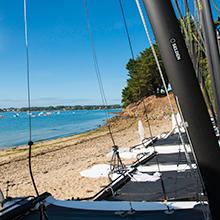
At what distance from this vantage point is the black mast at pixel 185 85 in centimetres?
105

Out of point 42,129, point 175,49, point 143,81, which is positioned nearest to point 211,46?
point 175,49

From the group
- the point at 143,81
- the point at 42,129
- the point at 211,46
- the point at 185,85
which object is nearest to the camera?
the point at 185,85

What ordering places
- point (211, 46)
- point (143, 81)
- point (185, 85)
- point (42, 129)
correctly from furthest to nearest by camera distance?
point (42, 129), point (143, 81), point (211, 46), point (185, 85)

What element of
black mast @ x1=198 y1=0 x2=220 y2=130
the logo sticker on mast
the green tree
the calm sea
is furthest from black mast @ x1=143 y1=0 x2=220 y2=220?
the green tree

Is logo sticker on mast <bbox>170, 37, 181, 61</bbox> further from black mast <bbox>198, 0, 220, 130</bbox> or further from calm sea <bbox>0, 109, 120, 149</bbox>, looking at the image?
calm sea <bbox>0, 109, 120, 149</bbox>

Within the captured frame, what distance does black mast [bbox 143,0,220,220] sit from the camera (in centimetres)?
105

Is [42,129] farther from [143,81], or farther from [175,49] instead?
[175,49]

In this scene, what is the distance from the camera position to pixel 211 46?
2043 mm

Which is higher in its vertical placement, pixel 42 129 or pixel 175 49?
pixel 175 49

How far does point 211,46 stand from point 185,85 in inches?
45.7

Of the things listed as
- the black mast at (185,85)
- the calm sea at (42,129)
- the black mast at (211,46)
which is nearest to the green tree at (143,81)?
the calm sea at (42,129)

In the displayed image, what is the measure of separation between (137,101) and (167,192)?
124 ft

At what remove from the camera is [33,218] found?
3.29 m

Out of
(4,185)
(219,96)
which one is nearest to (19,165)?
(4,185)
